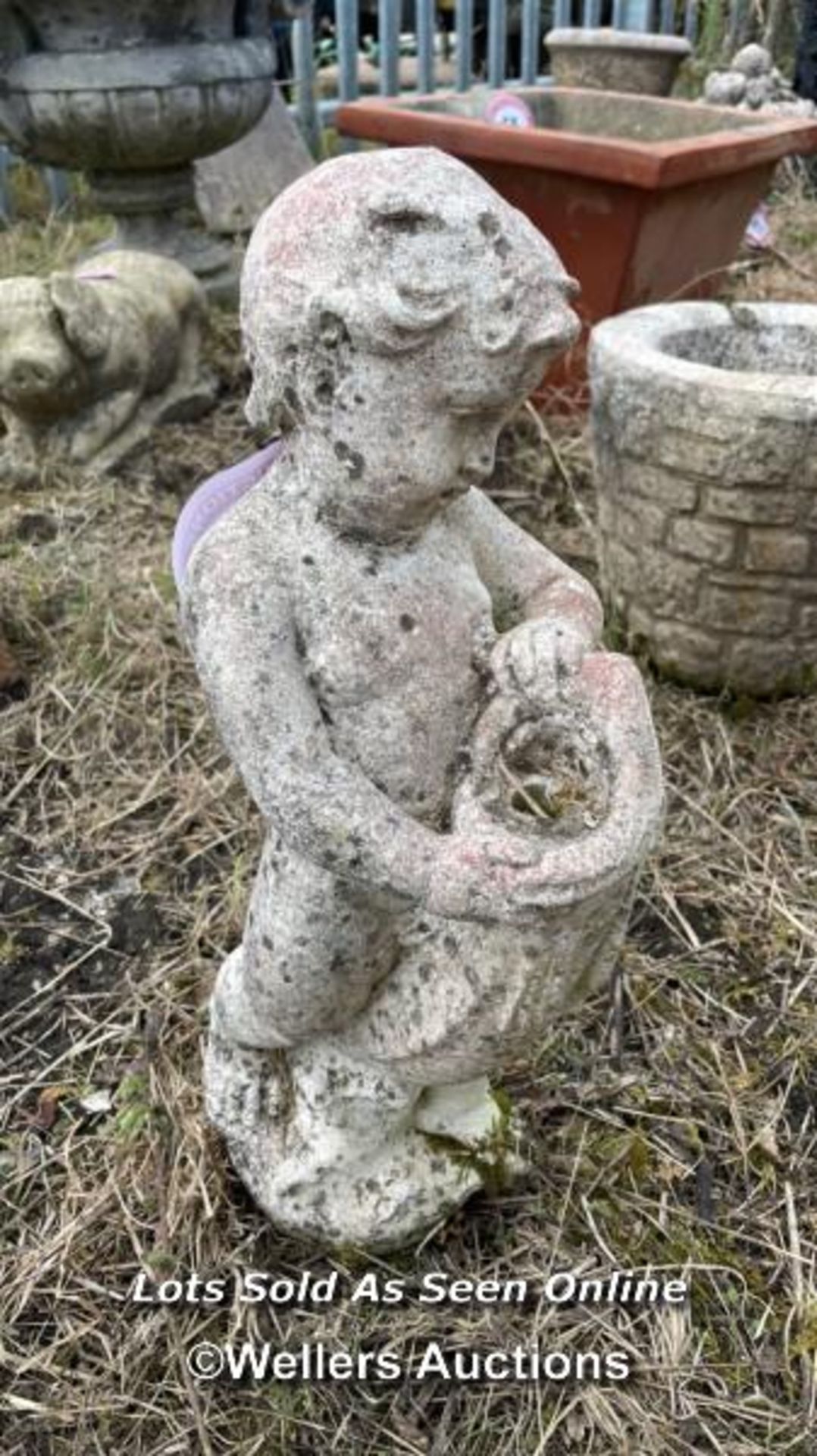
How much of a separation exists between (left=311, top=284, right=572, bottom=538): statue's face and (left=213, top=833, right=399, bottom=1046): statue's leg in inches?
12.5

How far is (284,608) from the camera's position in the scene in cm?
112

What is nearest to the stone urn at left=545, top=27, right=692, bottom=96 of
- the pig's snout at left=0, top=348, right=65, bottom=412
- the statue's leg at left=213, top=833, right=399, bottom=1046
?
the pig's snout at left=0, top=348, right=65, bottom=412

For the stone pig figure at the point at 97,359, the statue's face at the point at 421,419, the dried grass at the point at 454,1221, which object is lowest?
the dried grass at the point at 454,1221

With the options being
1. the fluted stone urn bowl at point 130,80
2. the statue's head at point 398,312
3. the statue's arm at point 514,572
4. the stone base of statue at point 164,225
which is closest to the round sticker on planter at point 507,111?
the fluted stone urn bowl at point 130,80

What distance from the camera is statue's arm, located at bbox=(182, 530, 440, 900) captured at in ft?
3.51

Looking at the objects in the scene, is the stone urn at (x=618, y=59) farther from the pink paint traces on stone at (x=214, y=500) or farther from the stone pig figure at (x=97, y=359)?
the pink paint traces on stone at (x=214, y=500)

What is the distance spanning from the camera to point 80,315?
9.93 feet

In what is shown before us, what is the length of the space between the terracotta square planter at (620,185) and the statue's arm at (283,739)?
2.43 metres

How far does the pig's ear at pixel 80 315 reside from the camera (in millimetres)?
2994

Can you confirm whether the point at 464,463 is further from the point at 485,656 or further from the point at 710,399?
the point at 710,399

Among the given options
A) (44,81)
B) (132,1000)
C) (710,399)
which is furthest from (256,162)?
(132,1000)

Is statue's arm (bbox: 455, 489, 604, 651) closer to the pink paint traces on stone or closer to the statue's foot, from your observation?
the pink paint traces on stone

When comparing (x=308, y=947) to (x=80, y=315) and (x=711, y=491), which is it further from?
(x=80, y=315)

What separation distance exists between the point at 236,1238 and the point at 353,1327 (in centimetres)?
17
